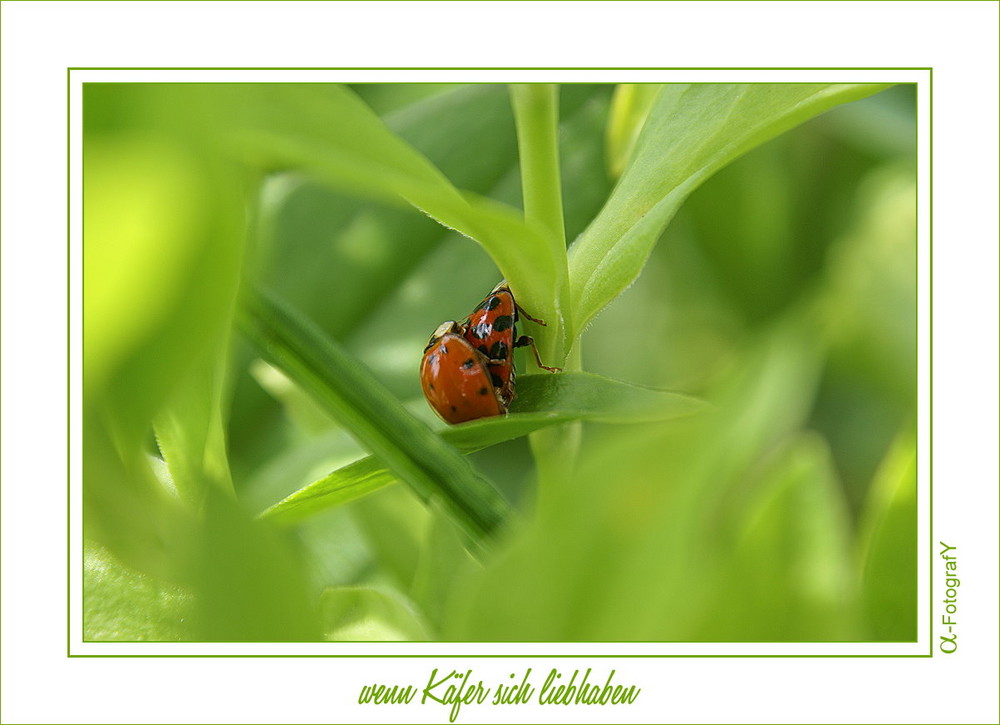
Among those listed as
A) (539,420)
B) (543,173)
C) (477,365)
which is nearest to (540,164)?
(543,173)

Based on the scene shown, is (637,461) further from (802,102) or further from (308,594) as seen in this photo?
(802,102)

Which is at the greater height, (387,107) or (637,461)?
(387,107)

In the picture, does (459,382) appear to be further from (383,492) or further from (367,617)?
(367,617)

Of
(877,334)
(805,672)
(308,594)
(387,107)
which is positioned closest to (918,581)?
(805,672)

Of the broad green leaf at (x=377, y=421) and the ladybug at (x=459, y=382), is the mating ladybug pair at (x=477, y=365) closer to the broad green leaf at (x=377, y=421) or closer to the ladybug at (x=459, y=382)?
the ladybug at (x=459, y=382)

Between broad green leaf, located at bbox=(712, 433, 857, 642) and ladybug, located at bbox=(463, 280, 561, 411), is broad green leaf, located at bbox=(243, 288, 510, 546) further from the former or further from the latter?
ladybug, located at bbox=(463, 280, 561, 411)

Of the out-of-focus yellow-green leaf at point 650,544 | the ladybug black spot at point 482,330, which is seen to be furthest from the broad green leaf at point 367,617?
the ladybug black spot at point 482,330
